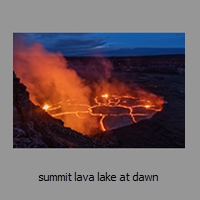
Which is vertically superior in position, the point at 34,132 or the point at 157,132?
the point at 34,132

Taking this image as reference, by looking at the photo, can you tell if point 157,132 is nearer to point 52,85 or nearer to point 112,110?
point 112,110

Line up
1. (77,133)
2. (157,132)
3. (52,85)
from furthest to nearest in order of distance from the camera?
(52,85)
(157,132)
(77,133)

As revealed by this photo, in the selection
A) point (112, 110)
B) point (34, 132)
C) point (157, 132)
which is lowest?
point (157, 132)

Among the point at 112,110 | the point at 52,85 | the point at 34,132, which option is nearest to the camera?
the point at 34,132

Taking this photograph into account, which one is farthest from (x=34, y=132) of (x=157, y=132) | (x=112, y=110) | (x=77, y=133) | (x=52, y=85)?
(x=52, y=85)

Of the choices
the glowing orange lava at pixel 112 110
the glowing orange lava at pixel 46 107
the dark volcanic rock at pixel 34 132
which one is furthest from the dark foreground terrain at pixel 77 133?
the glowing orange lava at pixel 46 107

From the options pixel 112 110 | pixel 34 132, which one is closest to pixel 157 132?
pixel 112 110

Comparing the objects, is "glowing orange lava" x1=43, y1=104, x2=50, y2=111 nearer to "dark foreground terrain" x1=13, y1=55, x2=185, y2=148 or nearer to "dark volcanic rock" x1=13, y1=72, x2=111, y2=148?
"dark foreground terrain" x1=13, y1=55, x2=185, y2=148

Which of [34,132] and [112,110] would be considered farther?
[112,110]

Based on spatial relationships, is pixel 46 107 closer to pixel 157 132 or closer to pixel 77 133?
pixel 77 133
